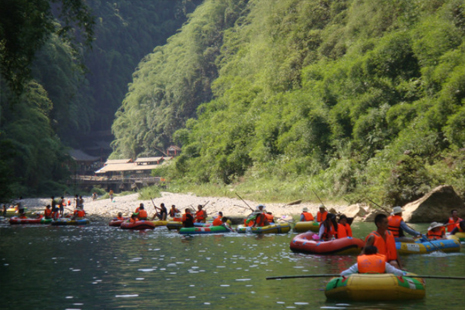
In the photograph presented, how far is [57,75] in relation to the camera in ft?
183

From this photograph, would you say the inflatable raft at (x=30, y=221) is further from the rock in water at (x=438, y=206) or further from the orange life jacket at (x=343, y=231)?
the rock in water at (x=438, y=206)

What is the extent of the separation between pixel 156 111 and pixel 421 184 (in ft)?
173

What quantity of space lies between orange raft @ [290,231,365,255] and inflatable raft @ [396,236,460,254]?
3.03 feet

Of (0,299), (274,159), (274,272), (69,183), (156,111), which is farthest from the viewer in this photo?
(156,111)

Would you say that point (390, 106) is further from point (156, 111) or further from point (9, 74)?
point (156, 111)

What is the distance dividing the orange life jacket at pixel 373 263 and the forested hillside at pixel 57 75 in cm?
897

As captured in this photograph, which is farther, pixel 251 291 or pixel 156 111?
pixel 156 111

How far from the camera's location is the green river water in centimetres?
785

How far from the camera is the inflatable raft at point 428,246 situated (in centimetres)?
1239

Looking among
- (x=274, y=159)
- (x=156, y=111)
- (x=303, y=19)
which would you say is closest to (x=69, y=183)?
(x=156, y=111)

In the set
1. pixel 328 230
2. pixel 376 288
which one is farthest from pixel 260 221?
pixel 376 288

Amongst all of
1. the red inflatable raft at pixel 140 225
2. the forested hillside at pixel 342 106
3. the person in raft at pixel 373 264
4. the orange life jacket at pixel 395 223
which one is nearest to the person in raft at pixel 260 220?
the red inflatable raft at pixel 140 225

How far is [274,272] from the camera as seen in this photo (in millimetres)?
10516

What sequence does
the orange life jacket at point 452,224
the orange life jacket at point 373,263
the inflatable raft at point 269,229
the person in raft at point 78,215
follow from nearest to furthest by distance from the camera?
1. the orange life jacket at point 373,263
2. the orange life jacket at point 452,224
3. the inflatable raft at point 269,229
4. the person in raft at point 78,215
